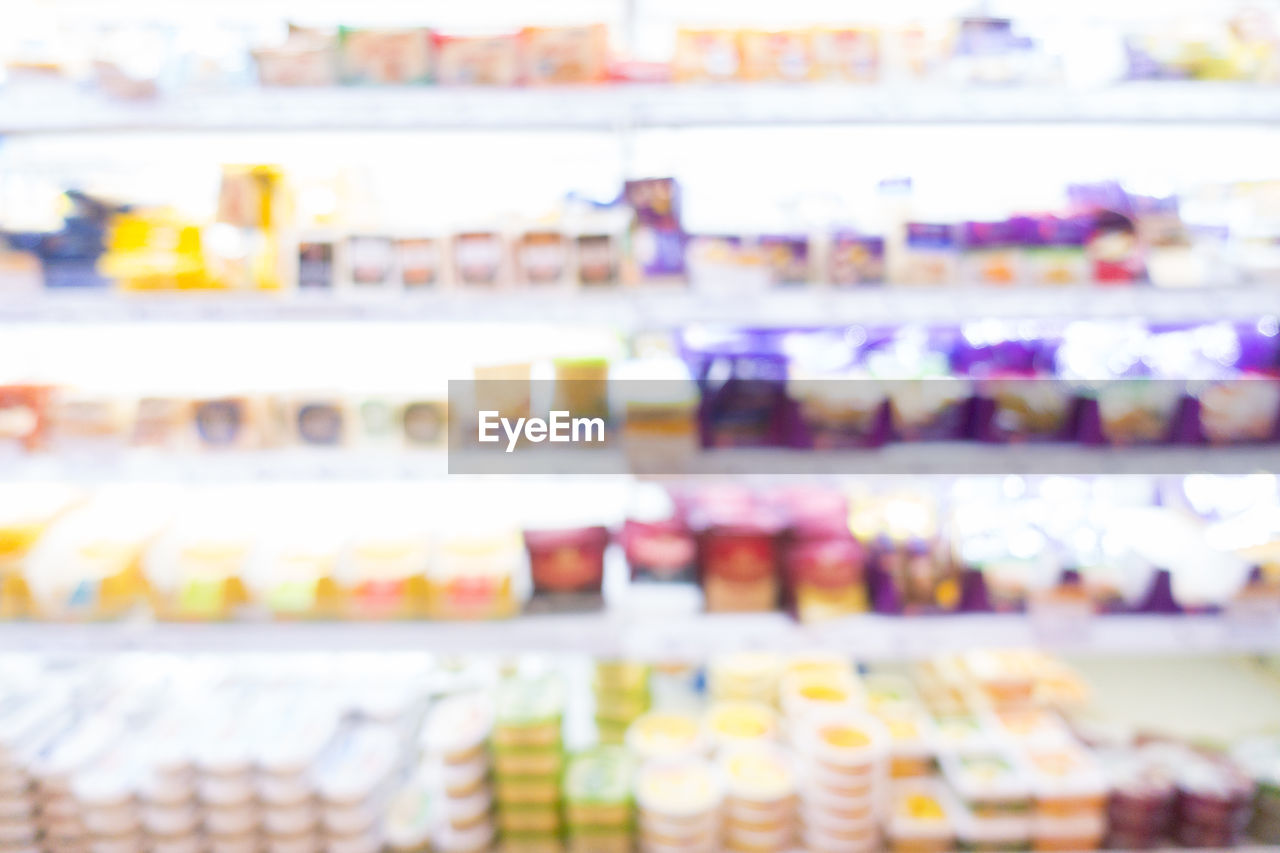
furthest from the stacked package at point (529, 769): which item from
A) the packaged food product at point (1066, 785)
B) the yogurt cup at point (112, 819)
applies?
the packaged food product at point (1066, 785)

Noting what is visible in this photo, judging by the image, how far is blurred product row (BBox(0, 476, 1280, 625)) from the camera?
1546mm

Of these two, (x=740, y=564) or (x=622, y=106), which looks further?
(x=740, y=564)

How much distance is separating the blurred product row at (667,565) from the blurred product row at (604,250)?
0.49 metres

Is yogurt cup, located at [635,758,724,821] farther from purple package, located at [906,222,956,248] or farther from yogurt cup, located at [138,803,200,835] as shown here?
purple package, located at [906,222,956,248]

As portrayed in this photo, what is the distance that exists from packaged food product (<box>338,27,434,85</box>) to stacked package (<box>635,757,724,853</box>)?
139cm

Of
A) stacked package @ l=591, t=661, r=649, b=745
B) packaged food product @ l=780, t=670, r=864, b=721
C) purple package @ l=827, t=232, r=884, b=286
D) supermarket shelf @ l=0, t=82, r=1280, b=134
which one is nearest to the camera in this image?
supermarket shelf @ l=0, t=82, r=1280, b=134

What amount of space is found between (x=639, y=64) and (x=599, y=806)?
1.42m

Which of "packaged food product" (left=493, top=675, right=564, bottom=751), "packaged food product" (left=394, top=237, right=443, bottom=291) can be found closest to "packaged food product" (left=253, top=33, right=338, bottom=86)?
"packaged food product" (left=394, top=237, right=443, bottom=291)

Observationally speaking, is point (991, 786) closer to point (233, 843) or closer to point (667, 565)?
point (667, 565)

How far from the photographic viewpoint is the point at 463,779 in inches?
60.7

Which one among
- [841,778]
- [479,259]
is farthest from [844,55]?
[841,778]

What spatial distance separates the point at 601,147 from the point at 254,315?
2.82 feet

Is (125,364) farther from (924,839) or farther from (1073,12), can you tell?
(1073,12)

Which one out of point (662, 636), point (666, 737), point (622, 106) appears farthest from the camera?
point (666, 737)
